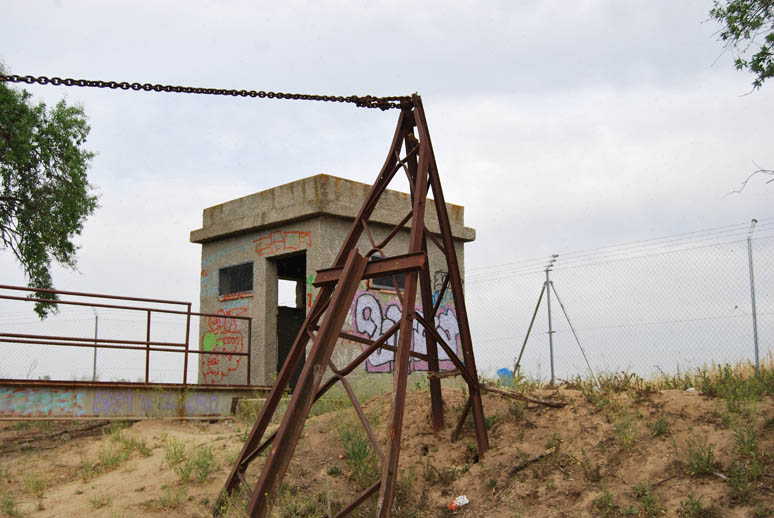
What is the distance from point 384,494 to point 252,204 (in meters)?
9.29

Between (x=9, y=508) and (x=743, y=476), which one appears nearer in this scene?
(x=743, y=476)

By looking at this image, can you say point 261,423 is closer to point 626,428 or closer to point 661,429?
point 626,428

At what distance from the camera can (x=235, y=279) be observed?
47.7ft

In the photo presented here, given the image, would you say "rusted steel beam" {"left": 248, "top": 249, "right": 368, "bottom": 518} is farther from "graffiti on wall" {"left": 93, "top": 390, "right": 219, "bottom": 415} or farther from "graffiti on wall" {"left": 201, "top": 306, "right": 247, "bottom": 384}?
"graffiti on wall" {"left": 201, "top": 306, "right": 247, "bottom": 384}

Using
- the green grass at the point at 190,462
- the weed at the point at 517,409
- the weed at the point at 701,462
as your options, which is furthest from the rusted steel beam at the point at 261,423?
the weed at the point at 701,462

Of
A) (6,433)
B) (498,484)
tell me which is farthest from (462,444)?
(6,433)

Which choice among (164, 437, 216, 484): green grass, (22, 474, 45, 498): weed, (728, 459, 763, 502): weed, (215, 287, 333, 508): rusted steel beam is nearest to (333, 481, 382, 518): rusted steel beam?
(215, 287, 333, 508): rusted steel beam

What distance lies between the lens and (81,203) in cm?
2070

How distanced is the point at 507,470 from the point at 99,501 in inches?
171

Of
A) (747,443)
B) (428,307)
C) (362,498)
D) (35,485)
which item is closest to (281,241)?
(35,485)

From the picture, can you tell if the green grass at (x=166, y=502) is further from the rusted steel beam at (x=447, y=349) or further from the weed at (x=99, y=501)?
the rusted steel beam at (x=447, y=349)

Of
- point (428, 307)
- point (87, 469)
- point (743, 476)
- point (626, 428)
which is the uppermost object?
point (428, 307)

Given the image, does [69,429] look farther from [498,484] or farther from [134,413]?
[498,484]

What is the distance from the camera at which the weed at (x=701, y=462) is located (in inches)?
253
